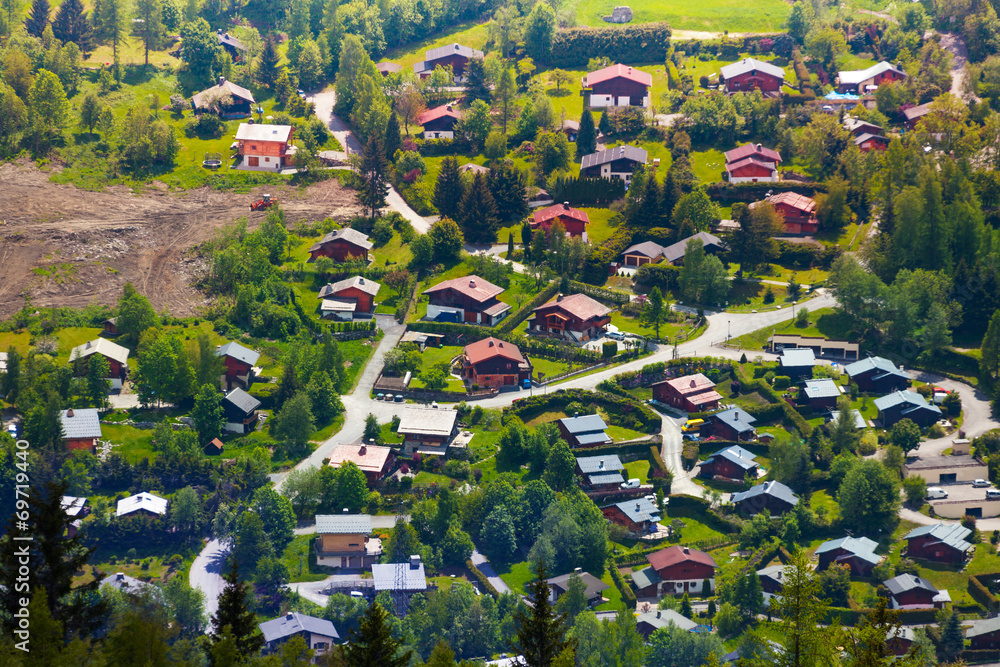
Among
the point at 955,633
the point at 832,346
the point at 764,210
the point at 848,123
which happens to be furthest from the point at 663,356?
the point at 848,123

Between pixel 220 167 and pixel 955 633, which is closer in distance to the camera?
pixel 955 633

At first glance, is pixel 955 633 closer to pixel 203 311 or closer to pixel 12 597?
pixel 12 597

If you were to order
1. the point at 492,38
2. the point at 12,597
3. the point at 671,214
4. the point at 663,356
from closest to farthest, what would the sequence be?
the point at 12,597 < the point at 663,356 < the point at 671,214 < the point at 492,38

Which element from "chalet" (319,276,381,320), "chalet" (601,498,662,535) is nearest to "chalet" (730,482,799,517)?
"chalet" (601,498,662,535)

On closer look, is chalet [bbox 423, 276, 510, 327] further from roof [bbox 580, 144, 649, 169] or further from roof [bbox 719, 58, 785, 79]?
roof [bbox 719, 58, 785, 79]

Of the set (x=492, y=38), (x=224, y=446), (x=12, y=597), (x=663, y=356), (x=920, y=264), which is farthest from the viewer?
(x=492, y=38)
